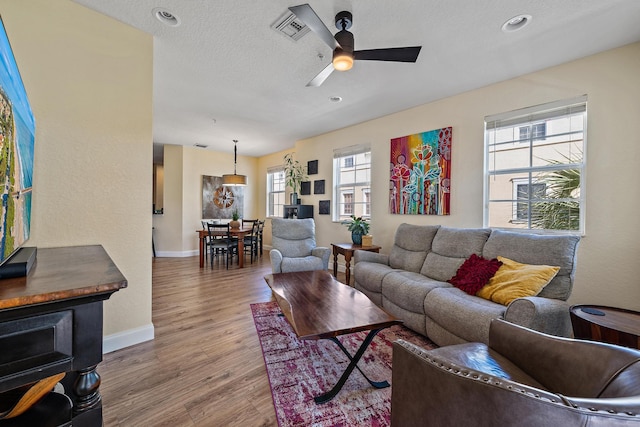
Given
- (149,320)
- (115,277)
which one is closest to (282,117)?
(149,320)

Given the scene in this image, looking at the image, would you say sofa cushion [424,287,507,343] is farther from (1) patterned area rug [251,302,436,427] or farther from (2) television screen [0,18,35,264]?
(2) television screen [0,18,35,264]

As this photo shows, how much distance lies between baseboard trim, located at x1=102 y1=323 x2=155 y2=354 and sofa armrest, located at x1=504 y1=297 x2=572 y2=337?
291 cm

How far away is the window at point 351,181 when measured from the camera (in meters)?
4.60

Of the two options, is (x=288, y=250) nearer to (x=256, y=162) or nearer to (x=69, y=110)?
(x=69, y=110)

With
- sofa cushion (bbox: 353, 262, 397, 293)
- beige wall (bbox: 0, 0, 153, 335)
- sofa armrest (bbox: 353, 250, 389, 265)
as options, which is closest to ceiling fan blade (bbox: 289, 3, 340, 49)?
beige wall (bbox: 0, 0, 153, 335)

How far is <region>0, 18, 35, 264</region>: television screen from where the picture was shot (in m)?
1.01

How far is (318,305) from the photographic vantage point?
6.29ft

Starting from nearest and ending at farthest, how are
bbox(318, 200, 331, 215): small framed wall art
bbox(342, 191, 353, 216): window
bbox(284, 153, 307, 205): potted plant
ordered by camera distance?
bbox(342, 191, 353, 216): window → bbox(318, 200, 331, 215): small framed wall art → bbox(284, 153, 307, 205): potted plant

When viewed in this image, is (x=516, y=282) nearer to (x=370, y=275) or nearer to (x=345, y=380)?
(x=370, y=275)

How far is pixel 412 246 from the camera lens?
10.7 feet

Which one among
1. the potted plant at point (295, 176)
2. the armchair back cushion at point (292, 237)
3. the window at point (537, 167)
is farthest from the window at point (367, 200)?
the window at point (537, 167)

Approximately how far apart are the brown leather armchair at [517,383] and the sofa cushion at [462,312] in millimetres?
470

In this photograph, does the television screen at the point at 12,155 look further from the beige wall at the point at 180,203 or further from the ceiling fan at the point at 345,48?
the beige wall at the point at 180,203

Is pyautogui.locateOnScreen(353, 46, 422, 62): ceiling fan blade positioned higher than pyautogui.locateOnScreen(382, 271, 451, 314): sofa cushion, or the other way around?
pyautogui.locateOnScreen(353, 46, 422, 62): ceiling fan blade
